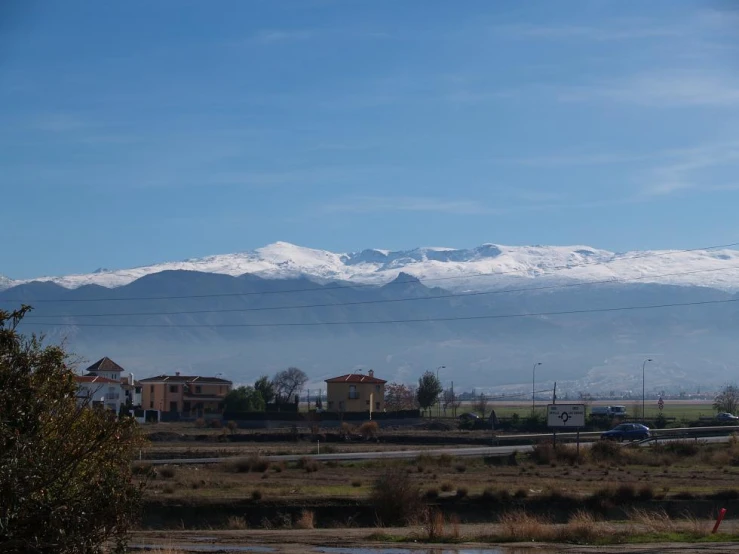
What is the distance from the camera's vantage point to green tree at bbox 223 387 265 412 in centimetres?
13462

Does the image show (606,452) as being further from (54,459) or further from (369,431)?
(54,459)

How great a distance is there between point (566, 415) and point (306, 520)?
3237 cm

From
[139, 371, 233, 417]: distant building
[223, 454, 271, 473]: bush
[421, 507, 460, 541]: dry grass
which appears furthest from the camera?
[139, 371, 233, 417]: distant building

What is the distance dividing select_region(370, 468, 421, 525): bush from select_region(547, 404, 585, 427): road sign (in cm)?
2902

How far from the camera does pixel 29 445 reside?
15.7 metres

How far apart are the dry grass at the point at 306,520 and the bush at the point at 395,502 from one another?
2371 mm

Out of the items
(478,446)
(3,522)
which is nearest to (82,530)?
(3,522)

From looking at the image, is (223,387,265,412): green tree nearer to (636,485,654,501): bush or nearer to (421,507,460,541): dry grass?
(636,485,654,501): bush

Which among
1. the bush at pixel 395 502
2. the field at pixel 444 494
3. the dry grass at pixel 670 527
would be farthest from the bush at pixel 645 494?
the bush at pixel 395 502

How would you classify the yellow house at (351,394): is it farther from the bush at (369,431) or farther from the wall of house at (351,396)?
the bush at (369,431)

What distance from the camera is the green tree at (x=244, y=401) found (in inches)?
5300

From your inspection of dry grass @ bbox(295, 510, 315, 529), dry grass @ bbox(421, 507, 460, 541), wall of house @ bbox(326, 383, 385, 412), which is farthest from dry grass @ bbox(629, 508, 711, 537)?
wall of house @ bbox(326, 383, 385, 412)

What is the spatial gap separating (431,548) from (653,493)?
16792 mm

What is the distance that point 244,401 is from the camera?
13562 cm
